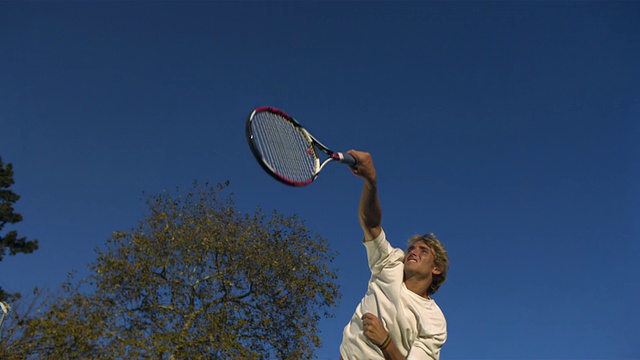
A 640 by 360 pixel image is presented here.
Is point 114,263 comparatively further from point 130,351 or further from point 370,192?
point 370,192

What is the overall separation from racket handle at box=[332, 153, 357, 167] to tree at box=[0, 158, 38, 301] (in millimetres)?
38841

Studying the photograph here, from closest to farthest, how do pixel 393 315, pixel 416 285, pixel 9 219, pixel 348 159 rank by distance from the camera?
pixel 393 315, pixel 348 159, pixel 416 285, pixel 9 219

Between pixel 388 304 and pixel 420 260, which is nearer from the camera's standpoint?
pixel 388 304

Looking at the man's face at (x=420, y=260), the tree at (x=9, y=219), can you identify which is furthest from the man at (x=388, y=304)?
the tree at (x=9, y=219)

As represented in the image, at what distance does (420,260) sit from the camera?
489cm

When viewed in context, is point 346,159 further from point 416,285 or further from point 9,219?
point 9,219

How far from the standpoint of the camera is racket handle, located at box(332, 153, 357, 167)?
453cm

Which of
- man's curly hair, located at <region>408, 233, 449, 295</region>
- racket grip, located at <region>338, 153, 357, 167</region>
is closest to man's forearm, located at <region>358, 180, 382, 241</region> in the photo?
racket grip, located at <region>338, 153, 357, 167</region>

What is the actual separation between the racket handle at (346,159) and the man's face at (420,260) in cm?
95

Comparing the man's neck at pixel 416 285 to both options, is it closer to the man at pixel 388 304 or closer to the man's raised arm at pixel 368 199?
the man at pixel 388 304

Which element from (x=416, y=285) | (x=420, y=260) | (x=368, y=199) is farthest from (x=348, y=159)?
(x=416, y=285)

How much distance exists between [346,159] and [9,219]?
39.6 meters

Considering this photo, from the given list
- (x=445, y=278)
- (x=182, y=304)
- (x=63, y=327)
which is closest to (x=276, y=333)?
(x=182, y=304)

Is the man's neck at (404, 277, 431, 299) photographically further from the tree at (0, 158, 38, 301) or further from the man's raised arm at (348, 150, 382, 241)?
the tree at (0, 158, 38, 301)
